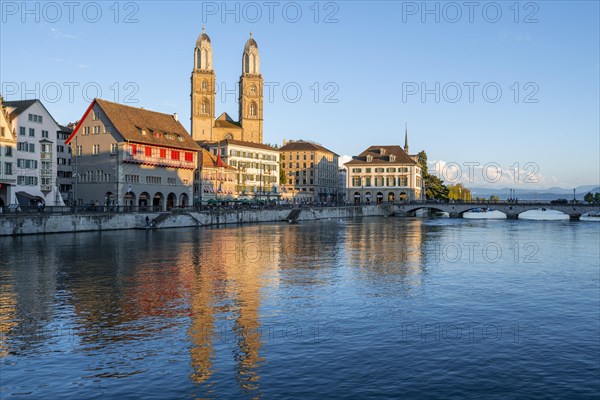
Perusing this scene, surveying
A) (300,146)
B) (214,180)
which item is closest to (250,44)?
(300,146)

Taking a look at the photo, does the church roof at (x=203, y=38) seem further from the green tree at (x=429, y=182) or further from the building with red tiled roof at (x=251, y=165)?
the green tree at (x=429, y=182)

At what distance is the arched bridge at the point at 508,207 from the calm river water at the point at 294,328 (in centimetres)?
8399

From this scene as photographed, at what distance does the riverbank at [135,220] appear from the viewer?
61750 mm

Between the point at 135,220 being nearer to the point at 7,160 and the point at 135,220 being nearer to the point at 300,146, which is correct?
the point at 7,160

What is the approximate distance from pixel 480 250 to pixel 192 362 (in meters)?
42.5

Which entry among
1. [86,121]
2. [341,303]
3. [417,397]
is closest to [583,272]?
[341,303]

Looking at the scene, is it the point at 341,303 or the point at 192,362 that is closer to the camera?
the point at 192,362

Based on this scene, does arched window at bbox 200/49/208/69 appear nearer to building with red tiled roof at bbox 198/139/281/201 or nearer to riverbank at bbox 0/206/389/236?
building with red tiled roof at bbox 198/139/281/201

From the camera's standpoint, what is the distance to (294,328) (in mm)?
23000

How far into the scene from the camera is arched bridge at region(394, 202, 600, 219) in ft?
400

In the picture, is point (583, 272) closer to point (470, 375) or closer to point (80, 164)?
point (470, 375)

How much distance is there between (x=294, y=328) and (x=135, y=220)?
192ft

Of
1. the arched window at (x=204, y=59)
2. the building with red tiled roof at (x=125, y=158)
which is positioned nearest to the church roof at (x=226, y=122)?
the arched window at (x=204, y=59)

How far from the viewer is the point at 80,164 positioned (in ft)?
302
